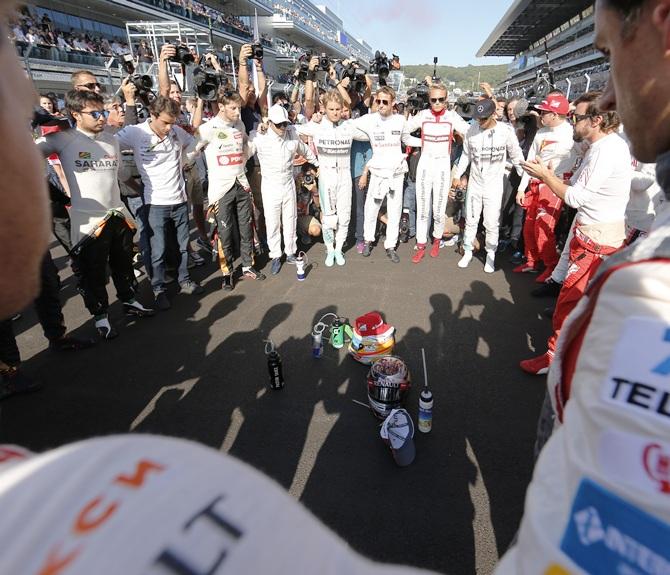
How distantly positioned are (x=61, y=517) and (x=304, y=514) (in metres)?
0.22

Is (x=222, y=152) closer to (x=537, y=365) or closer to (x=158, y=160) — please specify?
(x=158, y=160)

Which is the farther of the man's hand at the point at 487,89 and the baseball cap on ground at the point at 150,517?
the man's hand at the point at 487,89

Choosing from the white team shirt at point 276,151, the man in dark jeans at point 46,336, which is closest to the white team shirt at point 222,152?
the white team shirt at point 276,151

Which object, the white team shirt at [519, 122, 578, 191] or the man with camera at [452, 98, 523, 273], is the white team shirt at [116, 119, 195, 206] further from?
the white team shirt at [519, 122, 578, 191]

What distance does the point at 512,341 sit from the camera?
12.8 ft

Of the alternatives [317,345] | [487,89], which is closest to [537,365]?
[317,345]

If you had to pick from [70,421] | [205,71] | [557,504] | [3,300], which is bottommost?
[70,421]

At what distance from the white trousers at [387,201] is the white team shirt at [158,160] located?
2.74 meters

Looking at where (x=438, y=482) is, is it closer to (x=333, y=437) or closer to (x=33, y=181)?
(x=333, y=437)

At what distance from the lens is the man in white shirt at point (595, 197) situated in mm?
3154

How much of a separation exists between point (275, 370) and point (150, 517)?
A: 9.55ft

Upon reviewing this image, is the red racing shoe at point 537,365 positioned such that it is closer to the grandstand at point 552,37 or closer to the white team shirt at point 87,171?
the white team shirt at point 87,171

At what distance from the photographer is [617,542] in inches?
18.4

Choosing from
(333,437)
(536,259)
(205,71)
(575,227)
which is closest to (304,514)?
(333,437)
